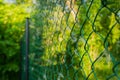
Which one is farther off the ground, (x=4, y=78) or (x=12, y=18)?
(x=12, y=18)

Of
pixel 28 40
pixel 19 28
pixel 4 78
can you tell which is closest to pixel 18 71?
pixel 4 78

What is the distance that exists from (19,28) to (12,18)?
29 cm

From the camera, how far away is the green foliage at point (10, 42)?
5.81m

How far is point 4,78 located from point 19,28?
0.88 m

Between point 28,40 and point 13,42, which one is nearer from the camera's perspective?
point 28,40

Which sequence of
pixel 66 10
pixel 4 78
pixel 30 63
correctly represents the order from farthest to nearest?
pixel 4 78 → pixel 30 63 → pixel 66 10

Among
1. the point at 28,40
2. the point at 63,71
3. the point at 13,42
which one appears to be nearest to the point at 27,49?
the point at 28,40


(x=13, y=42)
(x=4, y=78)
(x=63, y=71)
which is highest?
(x=63, y=71)

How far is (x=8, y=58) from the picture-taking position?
6.00 meters

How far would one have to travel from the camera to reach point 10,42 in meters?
5.95

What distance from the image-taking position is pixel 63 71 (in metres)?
1.53

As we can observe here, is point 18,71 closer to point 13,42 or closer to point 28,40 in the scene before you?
point 13,42

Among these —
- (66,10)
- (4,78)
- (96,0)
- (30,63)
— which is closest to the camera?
(96,0)

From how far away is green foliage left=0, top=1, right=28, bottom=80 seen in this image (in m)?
5.81
